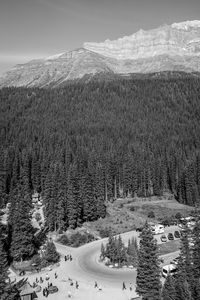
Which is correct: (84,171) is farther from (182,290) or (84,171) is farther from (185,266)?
(182,290)

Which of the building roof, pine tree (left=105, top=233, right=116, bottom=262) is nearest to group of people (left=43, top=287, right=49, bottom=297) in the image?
the building roof

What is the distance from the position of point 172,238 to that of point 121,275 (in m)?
25.0

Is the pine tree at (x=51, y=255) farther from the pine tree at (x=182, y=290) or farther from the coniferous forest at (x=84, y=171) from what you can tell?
the pine tree at (x=182, y=290)

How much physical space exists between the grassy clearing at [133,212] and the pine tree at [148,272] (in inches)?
1811

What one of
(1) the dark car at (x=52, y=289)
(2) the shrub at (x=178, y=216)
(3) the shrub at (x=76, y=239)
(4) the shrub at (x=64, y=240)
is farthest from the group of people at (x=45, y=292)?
(2) the shrub at (x=178, y=216)

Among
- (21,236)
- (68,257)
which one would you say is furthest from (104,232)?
(21,236)

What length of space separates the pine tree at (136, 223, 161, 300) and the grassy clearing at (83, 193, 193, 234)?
151 ft

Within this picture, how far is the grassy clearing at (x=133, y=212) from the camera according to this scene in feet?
332

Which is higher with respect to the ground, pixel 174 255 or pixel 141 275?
pixel 141 275

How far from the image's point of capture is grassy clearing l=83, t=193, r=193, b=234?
332 ft

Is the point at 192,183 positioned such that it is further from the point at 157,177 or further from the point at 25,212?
the point at 25,212

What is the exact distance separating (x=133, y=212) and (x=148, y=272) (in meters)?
66.0

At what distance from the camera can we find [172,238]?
3425 inches

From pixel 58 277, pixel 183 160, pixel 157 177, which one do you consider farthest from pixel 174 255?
pixel 183 160
